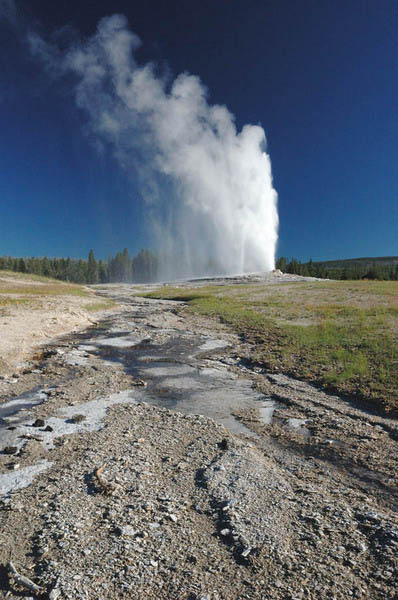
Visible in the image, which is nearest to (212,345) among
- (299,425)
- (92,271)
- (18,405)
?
(299,425)

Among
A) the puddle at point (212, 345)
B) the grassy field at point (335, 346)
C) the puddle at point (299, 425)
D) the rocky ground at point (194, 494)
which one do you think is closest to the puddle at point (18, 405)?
the rocky ground at point (194, 494)

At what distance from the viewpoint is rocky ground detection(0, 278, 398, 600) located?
4.32m

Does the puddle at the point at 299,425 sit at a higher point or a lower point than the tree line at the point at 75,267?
lower

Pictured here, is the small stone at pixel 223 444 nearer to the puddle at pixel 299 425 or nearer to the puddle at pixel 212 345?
the puddle at pixel 299 425

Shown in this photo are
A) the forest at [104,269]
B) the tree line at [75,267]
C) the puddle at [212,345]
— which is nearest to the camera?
the puddle at [212,345]

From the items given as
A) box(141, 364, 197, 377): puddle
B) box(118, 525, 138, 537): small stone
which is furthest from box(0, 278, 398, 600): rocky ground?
box(141, 364, 197, 377): puddle

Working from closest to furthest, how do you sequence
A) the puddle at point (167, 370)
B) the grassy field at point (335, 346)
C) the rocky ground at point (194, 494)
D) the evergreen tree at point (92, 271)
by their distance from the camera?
the rocky ground at point (194, 494) → the grassy field at point (335, 346) → the puddle at point (167, 370) → the evergreen tree at point (92, 271)

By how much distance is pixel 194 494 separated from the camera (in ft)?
20.1

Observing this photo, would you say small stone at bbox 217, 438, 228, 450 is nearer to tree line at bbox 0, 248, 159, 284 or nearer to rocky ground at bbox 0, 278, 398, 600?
rocky ground at bbox 0, 278, 398, 600

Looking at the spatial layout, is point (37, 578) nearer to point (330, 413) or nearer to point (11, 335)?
point (330, 413)

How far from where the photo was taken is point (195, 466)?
712 cm

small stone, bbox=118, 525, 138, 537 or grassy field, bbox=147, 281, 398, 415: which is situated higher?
grassy field, bbox=147, 281, 398, 415

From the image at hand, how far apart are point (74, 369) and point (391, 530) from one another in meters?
13.3

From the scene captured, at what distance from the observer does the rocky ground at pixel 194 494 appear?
4324 mm
